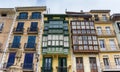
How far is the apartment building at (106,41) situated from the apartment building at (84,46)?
1.07 m

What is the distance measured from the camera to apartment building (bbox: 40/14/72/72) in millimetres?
22189

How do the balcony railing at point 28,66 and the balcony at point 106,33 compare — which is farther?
the balcony at point 106,33

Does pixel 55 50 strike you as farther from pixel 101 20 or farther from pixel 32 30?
pixel 101 20

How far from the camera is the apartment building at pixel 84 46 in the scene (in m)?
22.2

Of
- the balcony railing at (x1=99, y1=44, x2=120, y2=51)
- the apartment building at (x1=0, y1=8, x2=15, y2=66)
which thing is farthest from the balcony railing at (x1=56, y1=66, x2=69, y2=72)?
the apartment building at (x1=0, y1=8, x2=15, y2=66)

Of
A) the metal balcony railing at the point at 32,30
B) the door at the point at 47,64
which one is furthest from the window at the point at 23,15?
the door at the point at 47,64

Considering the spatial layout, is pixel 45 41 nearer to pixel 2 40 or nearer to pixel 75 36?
pixel 75 36

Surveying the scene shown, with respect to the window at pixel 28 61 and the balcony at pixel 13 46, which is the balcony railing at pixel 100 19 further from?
the balcony at pixel 13 46

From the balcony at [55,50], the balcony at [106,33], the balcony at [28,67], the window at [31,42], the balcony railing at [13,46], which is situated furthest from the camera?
the balcony at [106,33]

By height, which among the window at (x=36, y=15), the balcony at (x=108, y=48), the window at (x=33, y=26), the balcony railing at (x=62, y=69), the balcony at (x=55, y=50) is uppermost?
the window at (x=36, y=15)

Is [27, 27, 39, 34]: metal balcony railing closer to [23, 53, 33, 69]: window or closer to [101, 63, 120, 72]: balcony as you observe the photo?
[23, 53, 33, 69]: window

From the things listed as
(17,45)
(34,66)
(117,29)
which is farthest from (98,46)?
(17,45)

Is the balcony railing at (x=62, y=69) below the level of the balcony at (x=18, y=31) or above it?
below

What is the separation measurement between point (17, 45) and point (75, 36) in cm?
863
